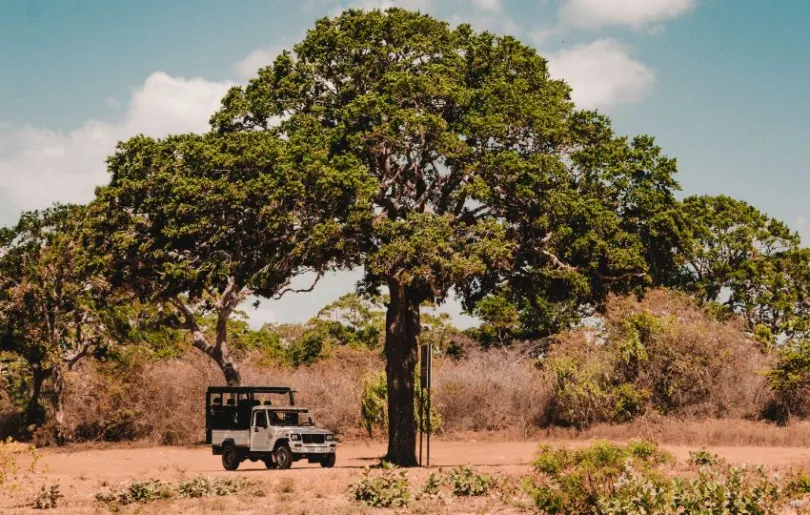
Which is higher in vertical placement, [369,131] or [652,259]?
[369,131]

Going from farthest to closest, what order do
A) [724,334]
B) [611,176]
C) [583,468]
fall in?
[724,334] < [611,176] < [583,468]

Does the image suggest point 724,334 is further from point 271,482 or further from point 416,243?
point 271,482

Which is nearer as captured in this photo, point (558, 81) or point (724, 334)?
point (558, 81)

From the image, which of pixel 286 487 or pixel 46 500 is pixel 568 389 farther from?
pixel 46 500

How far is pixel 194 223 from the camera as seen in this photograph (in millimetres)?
26906

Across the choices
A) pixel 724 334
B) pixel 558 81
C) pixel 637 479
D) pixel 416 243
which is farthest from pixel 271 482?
pixel 724 334

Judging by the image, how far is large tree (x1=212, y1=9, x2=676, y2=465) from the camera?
83.9 feet

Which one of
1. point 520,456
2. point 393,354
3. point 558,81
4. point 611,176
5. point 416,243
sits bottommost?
point 520,456

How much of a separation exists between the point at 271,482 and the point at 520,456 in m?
12.5

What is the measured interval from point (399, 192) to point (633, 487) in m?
16.4

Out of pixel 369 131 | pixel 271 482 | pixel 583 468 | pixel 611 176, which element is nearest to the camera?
pixel 583 468

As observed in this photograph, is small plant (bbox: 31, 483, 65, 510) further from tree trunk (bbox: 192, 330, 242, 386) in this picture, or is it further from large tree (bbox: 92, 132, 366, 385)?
tree trunk (bbox: 192, 330, 242, 386)

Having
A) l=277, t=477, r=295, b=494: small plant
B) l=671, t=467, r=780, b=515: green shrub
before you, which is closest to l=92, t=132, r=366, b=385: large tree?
l=277, t=477, r=295, b=494: small plant

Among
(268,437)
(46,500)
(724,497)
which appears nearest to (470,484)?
(724,497)
